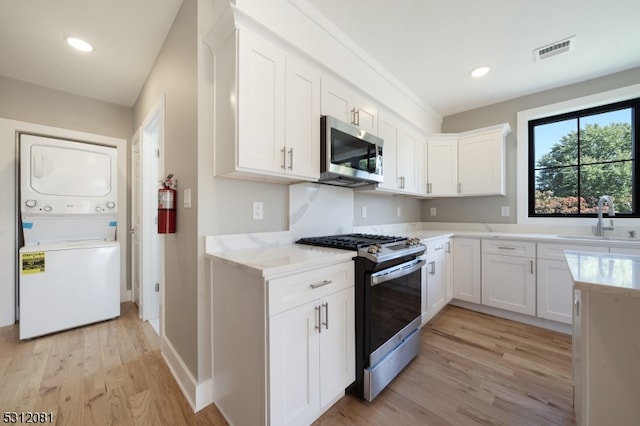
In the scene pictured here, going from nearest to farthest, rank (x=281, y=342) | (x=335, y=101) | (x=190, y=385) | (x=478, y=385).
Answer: (x=281, y=342), (x=190, y=385), (x=478, y=385), (x=335, y=101)

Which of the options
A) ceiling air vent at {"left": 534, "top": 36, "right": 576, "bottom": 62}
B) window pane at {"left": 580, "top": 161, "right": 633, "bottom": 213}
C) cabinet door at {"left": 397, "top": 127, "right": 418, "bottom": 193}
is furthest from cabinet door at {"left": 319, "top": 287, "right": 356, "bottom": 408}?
window pane at {"left": 580, "top": 161, "right": 633, "bottom": 213}

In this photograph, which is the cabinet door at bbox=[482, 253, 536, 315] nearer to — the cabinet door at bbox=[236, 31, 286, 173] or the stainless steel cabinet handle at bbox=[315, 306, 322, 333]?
the stainless steel cabinet handle at bbox=[315, 306, 322, 333]

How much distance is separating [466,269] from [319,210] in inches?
81.8

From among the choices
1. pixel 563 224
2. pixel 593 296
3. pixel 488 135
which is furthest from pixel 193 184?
pixel 563 224

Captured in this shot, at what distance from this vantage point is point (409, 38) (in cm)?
215

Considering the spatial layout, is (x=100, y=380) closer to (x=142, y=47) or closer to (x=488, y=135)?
(x=142, y=47)

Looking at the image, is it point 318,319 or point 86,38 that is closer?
point 318,319

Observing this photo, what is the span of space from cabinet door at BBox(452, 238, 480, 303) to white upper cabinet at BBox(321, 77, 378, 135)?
1.80 meters

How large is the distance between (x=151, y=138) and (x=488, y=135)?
3.96 metres

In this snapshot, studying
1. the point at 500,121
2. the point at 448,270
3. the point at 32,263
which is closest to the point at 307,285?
the point at 448,270

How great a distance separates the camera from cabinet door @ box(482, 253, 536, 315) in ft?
8.59

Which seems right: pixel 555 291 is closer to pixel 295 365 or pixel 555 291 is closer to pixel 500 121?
pixel 500 121

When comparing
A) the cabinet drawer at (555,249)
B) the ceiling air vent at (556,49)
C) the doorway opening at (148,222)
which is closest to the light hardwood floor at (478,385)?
the cabinet drawer at (555,249)

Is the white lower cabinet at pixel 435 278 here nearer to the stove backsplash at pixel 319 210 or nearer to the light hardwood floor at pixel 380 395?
the light hardwood floor at pixel 380 395
